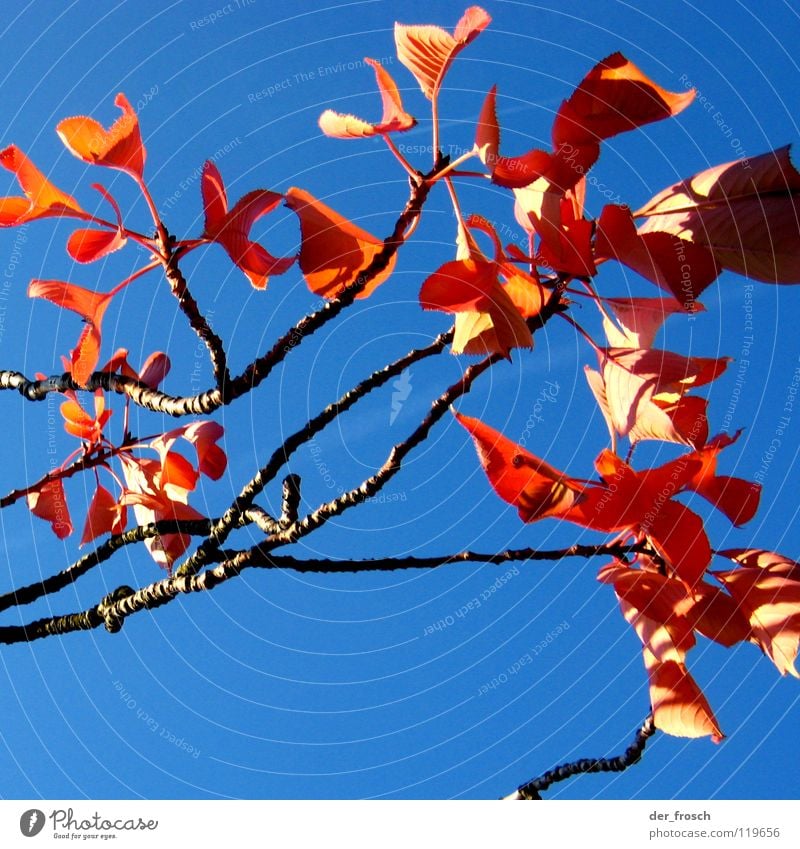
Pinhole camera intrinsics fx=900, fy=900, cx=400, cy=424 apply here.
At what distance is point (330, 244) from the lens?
1.79 feet

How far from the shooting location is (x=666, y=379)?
0.52m

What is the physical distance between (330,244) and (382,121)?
8 cm

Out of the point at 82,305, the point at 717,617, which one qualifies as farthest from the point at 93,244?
the point at 717,617

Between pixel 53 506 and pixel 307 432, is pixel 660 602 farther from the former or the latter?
pixel 53 506

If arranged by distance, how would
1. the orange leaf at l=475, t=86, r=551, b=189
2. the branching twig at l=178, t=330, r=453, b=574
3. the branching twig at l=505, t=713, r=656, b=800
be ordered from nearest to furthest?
the orange leaf at l=475, t=86, r=551, b=189
the branching twig at l=178, t=330, r=453, b=574
the branching twig at l=505, t=713, r=656, b=800

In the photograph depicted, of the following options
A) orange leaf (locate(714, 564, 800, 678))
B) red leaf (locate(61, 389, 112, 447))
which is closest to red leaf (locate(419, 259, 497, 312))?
Answer: orange leaf (locate(714, 564, 800, 678))

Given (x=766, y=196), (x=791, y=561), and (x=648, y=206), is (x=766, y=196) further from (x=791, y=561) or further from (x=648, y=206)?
(x=791, y=561)

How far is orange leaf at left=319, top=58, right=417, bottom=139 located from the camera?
504mm

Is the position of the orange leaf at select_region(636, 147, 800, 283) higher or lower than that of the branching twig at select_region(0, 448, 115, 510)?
lower

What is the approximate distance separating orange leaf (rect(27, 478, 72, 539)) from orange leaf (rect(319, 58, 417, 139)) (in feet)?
1.58

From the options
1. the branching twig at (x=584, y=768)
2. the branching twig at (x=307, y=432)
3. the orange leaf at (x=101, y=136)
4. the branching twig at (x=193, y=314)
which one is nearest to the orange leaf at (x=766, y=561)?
the branching twig at (x=584, y=768)

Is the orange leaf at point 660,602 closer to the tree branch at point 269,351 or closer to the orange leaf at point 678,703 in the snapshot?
the orange leaf at point 678,703

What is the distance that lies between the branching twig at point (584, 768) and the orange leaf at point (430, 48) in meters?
0.48

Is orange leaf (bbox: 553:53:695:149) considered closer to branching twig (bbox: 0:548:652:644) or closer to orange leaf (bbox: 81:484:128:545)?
branching twig (bbox: 0:548:652:644)
